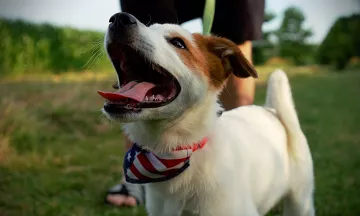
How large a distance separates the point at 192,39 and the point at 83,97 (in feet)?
20.1

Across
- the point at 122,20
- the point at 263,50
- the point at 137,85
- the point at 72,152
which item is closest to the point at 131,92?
the point at 137,85

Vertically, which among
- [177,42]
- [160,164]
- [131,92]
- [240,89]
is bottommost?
[160,164]

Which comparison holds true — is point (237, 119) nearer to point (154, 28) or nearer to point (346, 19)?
point (154, 28)

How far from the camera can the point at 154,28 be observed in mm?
2188

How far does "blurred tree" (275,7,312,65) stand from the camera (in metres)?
39.5

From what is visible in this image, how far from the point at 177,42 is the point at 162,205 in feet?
2.78

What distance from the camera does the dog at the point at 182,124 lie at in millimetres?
1917

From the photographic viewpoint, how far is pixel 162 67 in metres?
1.96

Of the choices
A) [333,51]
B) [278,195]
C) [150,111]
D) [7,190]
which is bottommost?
[333,51]

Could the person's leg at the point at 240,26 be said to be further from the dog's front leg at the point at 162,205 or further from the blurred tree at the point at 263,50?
the blurred tree at the point at 263,50

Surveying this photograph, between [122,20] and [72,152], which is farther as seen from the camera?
[72,152]

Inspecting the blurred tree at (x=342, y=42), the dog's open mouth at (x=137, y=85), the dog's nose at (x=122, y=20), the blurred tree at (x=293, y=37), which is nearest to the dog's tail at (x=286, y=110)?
the dog's open mouth at (x=137, y=85)

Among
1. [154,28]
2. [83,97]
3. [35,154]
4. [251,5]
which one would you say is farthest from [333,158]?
[83,97]

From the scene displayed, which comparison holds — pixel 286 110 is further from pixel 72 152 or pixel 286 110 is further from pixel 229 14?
pixel 72 152
